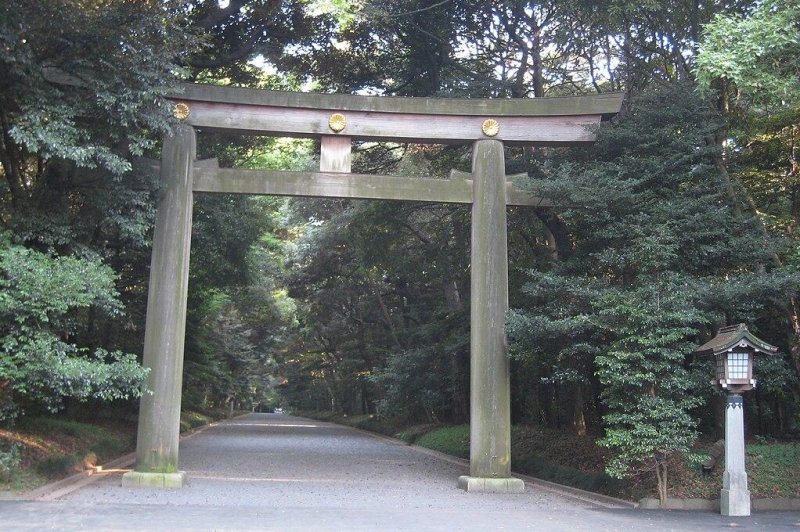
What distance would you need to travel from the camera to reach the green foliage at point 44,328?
1020 centimetres

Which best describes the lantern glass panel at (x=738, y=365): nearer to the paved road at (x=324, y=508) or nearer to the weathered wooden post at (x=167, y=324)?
the paved road at (x=324, y=508)

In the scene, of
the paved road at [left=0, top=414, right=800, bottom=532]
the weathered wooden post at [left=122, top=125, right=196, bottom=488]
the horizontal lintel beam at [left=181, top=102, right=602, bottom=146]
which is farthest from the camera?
the horizontal lintel beam at [left=181, top=102, right=602, bottom=146]

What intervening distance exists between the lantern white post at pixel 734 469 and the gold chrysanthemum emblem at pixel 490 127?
6039mm

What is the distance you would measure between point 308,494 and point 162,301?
4084mm

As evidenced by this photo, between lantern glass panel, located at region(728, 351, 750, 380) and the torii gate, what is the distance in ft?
12.2

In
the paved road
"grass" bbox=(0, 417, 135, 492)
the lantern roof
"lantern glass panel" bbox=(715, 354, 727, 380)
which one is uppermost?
the lantern roof

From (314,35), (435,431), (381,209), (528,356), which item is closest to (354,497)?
(528,356)

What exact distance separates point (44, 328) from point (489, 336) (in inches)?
283

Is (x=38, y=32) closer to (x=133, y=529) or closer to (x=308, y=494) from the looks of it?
(x=133, y=529)

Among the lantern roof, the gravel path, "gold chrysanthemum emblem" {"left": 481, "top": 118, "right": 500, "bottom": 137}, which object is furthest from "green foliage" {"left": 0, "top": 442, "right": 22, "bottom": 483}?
the lantern roof

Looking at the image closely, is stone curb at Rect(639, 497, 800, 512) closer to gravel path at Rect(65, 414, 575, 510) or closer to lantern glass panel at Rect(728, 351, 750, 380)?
gravel path at Rect(65, 414, 575, 510)

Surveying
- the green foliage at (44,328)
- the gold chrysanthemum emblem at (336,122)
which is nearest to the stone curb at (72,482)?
the green foliage at (44,328)

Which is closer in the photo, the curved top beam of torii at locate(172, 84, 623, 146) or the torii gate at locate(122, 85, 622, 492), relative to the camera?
the torii gate at locate(122, 85, 622, 492)

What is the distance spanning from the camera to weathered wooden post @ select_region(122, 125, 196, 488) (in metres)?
12.2
